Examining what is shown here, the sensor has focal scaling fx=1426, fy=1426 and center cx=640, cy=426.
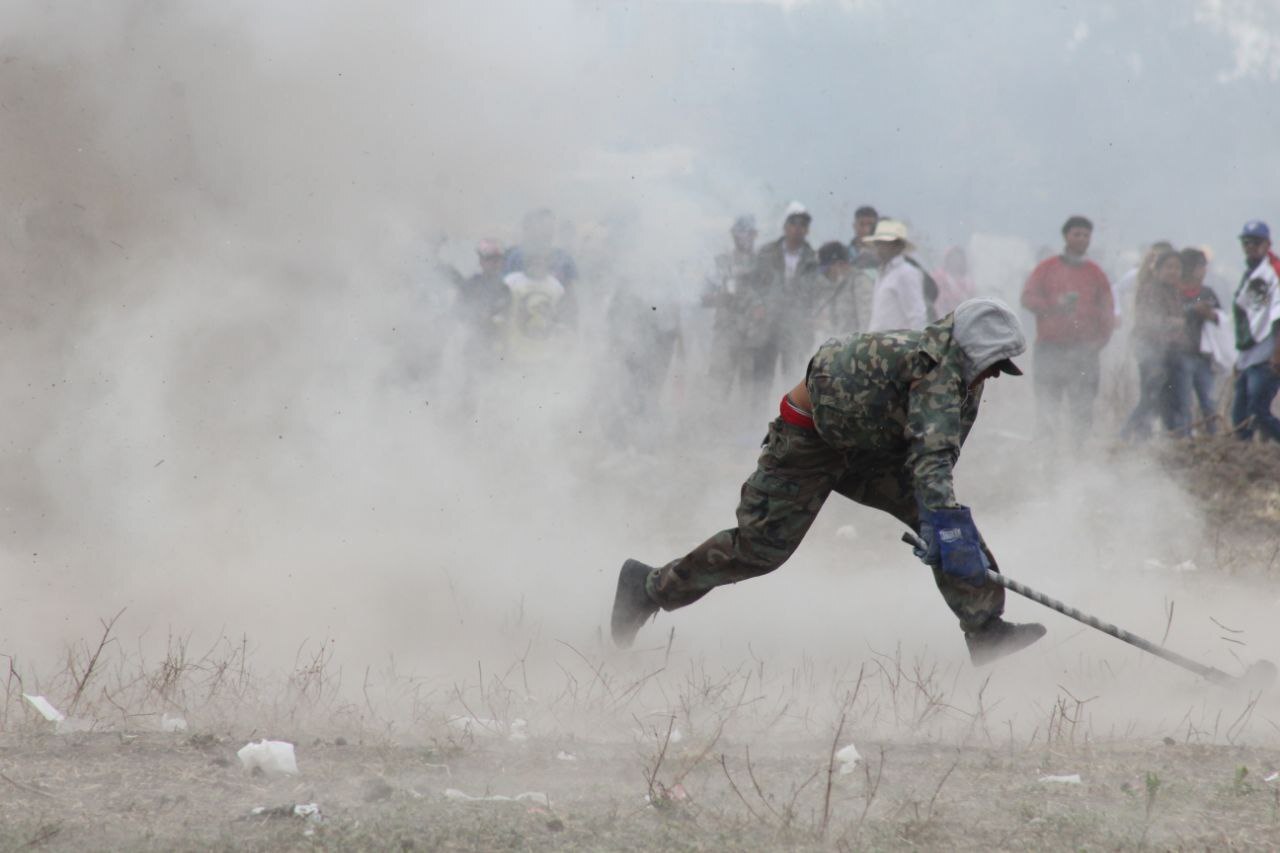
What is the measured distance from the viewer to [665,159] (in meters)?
7.98

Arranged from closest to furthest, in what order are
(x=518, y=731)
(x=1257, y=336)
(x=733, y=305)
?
1. (x=518, y=731)
2. (x=1257, y=336)
3. (x=733, y=305)

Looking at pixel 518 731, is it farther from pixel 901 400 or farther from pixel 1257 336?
pixel 1257 336

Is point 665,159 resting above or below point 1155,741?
above

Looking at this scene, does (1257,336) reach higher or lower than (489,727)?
higher

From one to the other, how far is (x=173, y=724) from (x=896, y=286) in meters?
6.34

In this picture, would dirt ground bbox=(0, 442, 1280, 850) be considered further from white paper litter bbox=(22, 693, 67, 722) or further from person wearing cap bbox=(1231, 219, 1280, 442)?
person wearing cap bbox=(1231, 219, 1280, 442)

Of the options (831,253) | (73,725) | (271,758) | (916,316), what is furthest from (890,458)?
(831,253)

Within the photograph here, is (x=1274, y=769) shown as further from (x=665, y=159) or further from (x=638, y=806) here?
(x=665, y=159)

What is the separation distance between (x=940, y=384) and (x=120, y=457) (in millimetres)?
3578

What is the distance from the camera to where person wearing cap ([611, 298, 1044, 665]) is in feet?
14.1

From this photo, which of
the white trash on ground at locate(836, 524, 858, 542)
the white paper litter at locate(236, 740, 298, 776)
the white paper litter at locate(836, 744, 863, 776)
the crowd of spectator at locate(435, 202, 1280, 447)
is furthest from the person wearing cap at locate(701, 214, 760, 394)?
the white paper litter at locate(236, 740, 298, 776)

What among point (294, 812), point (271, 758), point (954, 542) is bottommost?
point (294, 812)

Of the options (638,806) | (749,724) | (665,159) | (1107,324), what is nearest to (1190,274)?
(1107,324)

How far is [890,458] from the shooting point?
15.6ft
